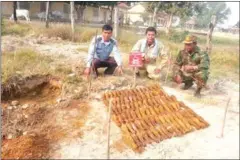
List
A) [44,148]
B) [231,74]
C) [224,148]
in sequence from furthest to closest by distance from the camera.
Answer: [231,74] < [224,148] < [44,148]

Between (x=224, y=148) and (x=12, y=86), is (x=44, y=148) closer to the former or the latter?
(x=12, y=86)

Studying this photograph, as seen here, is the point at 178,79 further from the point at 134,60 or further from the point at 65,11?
the point at 65,11

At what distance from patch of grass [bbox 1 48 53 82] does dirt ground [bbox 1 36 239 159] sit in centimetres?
39

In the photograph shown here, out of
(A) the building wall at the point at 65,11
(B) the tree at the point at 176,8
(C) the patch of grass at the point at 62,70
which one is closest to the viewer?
(C) the patch of grass at the point at 62,70

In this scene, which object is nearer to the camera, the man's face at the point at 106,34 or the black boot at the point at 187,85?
the man's face at the point at 106,34

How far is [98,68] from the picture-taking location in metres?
5.45

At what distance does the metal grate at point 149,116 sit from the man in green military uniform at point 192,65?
67 centimetres

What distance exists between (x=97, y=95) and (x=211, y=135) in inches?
66.7

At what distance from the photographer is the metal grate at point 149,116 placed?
3.70 meters

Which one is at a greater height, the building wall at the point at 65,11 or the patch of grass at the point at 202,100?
the building wall at the point at 65,11

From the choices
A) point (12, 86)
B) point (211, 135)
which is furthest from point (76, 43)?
point (211, 135)

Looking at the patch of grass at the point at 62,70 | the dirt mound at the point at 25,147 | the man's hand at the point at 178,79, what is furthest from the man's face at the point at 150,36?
the dirt mound at the point at 25,147

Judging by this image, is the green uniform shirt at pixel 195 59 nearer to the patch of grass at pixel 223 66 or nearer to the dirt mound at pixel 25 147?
the patch of grass at pixel 223 66

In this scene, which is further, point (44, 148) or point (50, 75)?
point (50, 75)
